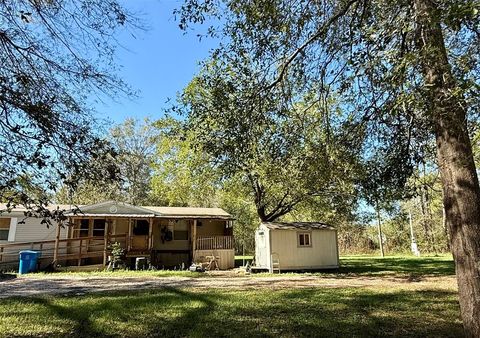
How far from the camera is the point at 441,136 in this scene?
14.7 ft

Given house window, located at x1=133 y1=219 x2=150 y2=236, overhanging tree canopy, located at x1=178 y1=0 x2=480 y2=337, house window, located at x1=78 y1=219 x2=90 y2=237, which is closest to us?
overhanging tree canopy, located at x1=178 y1=0 x2=480 y2=337

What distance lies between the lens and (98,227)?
20.5m

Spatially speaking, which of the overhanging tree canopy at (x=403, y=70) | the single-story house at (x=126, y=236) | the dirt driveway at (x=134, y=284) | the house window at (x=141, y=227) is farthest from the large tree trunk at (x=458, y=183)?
the house window at (x=141, y=227)

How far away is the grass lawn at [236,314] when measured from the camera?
20.5ft

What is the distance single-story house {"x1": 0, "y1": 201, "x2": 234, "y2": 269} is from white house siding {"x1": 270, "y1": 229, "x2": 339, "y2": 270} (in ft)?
11.0

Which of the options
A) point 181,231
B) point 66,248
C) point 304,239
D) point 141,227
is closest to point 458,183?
point 304,239

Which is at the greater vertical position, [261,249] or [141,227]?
[141,227]

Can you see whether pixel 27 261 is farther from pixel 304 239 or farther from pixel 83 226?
pixel 304 239

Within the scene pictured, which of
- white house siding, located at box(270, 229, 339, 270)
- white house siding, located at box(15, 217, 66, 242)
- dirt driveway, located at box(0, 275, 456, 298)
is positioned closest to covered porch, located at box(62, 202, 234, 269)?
white house siding, located at box(15, 217, 66, 242)

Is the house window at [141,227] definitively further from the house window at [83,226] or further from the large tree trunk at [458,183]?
the large tree trunk at [458,183]

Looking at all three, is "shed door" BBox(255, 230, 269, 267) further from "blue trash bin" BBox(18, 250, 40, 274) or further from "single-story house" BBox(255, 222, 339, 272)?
"blue trash bin" BBox(18, 250, 40, 274)

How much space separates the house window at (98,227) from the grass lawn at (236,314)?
1091 centimetres

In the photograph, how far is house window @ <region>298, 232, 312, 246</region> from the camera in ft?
57.2

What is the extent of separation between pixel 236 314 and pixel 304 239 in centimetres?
1062
